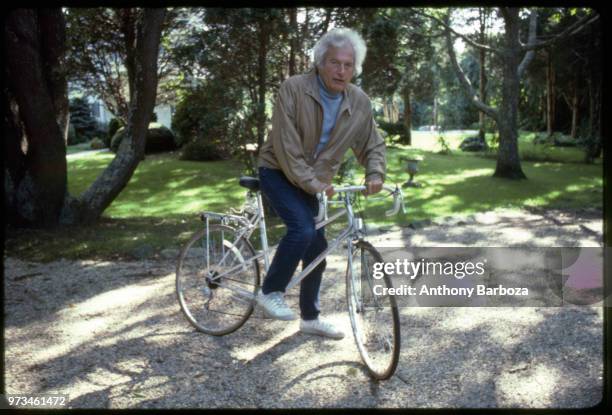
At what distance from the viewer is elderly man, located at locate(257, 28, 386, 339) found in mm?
3480

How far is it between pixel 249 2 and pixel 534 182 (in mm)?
11124

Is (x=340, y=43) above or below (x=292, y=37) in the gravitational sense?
below

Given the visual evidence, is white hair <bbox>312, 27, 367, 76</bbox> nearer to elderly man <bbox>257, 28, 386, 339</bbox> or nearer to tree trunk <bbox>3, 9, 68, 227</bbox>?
elderly man <bbox>257, 28, 386, 339</bbox>

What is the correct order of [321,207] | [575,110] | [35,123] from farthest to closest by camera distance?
[575,110], [35,123], [321,207]

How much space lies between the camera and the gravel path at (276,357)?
3219 mm

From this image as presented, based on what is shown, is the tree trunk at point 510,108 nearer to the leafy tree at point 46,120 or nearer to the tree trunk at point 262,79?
the tree trunk at point 262,79

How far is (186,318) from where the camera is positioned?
4.43 m

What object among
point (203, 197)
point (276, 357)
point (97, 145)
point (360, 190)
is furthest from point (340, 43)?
point (97, 145)

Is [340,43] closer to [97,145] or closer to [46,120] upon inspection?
[46,120]

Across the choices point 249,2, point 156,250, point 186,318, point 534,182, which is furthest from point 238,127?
point 534,182

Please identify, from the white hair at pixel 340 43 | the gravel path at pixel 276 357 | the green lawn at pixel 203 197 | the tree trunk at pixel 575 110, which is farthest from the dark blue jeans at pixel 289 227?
the tree trunk at pixel 575 110

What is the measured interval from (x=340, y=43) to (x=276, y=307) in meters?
1.74

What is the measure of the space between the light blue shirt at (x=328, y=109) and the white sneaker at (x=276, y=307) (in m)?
1.05

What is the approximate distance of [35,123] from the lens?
24.2 feet
